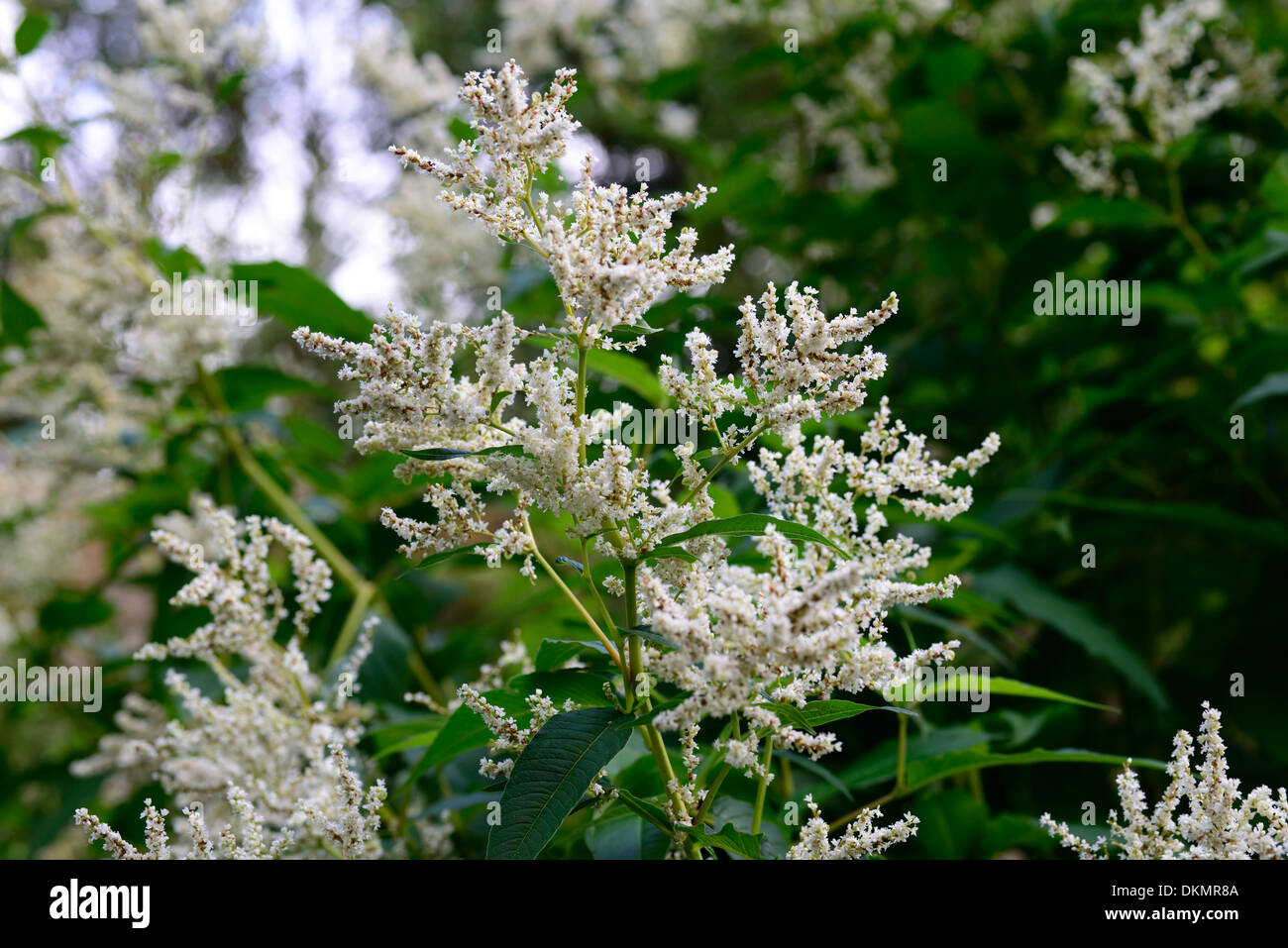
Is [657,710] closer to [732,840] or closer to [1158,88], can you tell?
[732,840]

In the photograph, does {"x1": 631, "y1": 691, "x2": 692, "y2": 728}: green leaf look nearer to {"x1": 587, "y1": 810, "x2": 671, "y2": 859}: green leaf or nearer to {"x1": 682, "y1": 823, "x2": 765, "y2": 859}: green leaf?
{"x1": 682, "y1": 823, "x2": 765, "y2": 859}: green leaf

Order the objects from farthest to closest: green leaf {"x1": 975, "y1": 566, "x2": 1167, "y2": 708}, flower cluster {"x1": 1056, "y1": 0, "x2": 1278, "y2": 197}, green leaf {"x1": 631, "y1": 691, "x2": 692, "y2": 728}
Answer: flower cluster {"x1": 1056, "y1": 0, "x2": 1278, "y2": 197}
green leaf {"x1": 975, "y1": 566, "x2": 1167, "y2": 708}
green leaf {"x1": 631, "y1": 691, "x2": 692, "y2": 728}

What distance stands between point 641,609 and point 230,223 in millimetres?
2910

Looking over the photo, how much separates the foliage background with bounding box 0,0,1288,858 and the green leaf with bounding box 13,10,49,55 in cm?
46

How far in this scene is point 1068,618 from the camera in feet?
7.57

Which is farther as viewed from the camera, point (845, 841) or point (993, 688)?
point (993, 688)

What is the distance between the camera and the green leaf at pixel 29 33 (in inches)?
105

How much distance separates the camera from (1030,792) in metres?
2.37

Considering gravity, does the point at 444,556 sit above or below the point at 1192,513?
below

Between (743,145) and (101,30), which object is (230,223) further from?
(101,30)

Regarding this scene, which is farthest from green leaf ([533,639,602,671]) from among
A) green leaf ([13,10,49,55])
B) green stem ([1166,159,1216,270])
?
green leaf ([13,10,49,55])

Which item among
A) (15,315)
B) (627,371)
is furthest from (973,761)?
(15,315)

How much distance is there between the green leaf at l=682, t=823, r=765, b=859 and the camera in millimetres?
1121

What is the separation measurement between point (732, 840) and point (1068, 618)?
1.46 meters
